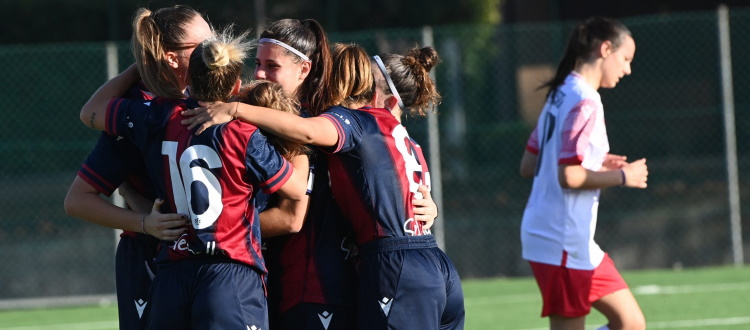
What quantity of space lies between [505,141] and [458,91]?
72 centimetres

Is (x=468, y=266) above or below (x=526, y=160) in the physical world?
below

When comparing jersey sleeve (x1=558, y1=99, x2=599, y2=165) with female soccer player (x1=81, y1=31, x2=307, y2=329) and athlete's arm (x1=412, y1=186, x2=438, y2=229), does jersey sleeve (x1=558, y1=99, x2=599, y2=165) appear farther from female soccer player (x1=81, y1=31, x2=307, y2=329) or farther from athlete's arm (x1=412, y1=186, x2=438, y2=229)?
female soccer player (x1=81, y1=31, x2=307, y2=329)

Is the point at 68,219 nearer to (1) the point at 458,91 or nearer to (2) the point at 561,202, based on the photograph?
(1) the point at 458,91

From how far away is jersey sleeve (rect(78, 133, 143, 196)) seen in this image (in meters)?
3.37

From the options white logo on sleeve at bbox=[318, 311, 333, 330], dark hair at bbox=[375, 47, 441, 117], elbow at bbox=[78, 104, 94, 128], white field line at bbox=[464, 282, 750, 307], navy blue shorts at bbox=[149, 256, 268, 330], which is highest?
dark hair at bbox=[375, 47, 441, 117]

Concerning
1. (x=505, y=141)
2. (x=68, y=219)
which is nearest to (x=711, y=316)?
(x=505, y=141)

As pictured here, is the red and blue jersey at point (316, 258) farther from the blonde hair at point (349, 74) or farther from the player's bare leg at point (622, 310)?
the player's bare leg at point (622, 310)

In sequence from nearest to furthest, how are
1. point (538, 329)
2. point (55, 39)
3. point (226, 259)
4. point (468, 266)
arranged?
point (226, 259) < point (538, 329) < point (468, 266) < point (55, 39)

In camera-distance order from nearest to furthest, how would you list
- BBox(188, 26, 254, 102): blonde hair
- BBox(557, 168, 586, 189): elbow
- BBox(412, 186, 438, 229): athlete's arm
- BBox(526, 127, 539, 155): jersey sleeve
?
BBox(188, 26, 254, 102): blonde hair, BBox(412, 186, 438, 229): athlete's arm, BBox(557, 168, 586, 189): elbow, BBox(526, 127, 539, 155): jersey sleeve

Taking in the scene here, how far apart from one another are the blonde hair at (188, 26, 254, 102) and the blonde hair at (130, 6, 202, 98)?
0.16 m

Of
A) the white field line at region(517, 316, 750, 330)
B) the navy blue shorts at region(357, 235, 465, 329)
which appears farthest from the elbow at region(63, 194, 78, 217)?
the white field line at region(517, 316, 750, 330)

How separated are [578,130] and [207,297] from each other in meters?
2.06

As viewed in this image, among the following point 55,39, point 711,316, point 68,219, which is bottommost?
point 711,316

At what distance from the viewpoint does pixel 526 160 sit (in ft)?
16.5
